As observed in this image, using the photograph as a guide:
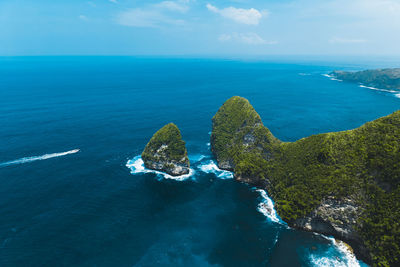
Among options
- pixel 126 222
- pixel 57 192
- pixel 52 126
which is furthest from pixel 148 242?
pixel 52 126

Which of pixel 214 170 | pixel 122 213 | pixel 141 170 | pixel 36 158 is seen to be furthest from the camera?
pixel 36 158

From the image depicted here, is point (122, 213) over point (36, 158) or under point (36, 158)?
under

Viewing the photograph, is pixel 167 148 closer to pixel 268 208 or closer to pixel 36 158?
pixel 268 208

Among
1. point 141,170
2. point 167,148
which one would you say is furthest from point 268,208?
point 141,170

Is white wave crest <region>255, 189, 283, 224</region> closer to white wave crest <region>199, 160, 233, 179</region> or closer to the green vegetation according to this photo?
white wave crest <region>199, 160, 233, 179</region>

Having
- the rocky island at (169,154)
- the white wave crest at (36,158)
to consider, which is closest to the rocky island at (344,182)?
the rocky island at (169,154)

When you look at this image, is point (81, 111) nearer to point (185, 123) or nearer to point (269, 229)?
point (185, 123)

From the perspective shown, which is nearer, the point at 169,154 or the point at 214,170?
the point at 169,154
